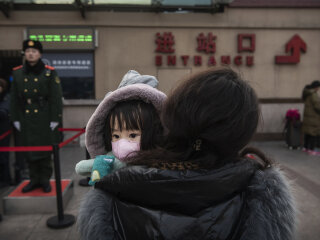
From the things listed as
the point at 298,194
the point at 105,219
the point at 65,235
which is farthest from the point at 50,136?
the point at 298,194

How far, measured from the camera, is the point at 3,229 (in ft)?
11.3

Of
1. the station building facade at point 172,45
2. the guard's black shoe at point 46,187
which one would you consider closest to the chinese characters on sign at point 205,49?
the station building facade at point 172,45

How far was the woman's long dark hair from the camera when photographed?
3.04 feet

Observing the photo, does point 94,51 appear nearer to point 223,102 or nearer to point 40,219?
point 40,219

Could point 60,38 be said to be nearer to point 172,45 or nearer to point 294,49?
point 172,45

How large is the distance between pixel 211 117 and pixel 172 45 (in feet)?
26.2

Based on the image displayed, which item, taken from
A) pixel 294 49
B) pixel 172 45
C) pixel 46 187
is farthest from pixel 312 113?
pixel 46 187

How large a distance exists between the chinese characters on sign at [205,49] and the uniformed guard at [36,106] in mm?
4955

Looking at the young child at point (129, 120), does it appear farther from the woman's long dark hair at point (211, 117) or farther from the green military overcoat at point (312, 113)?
the green military overcoat at point (312, 113)

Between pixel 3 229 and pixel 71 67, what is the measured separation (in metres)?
5.92

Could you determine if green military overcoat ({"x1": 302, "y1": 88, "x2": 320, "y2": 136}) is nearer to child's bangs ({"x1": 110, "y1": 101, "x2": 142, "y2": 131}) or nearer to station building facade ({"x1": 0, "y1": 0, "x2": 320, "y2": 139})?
station building facade ({"x1": 0, "y1": 0, "x2": 320, "y2": 139})

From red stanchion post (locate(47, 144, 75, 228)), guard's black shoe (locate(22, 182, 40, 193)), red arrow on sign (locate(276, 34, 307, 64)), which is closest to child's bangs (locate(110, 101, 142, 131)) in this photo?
red stanchion post (locate(47, 144, 75, 228))

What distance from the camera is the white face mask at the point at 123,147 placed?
137 centimetres

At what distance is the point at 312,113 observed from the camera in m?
7.27
